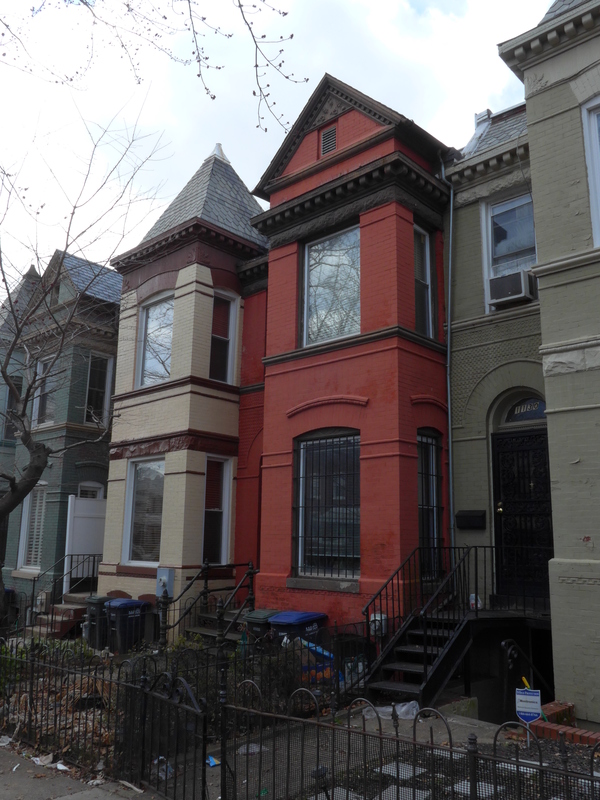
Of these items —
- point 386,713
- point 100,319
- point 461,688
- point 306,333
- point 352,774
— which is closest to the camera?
point 352,774

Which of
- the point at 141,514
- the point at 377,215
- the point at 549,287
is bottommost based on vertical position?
the point at 141,514

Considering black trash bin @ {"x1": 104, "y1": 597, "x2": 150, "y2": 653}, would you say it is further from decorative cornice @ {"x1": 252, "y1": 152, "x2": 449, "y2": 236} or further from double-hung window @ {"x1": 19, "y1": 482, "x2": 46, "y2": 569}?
decorative cornice @ {"x1": 252, "y1": 152, "x2": 449, "y2": 236}

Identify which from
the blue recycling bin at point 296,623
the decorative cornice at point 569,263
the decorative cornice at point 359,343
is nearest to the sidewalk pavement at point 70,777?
the blue recycling bin at point 296,623

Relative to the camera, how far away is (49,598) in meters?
16.7

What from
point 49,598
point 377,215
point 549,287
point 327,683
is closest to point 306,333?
point 377,215

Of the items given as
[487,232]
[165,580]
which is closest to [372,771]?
[165,580]

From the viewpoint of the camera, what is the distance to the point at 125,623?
12.9 m

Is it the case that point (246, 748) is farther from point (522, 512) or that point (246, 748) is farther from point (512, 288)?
point (512, 288)

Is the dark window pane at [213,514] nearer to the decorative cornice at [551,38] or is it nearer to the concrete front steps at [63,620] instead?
the concrete front steps at [63,620]

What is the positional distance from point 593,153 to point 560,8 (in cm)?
231

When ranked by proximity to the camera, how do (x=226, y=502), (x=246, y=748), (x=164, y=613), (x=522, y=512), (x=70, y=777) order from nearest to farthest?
(x=246, y=748)
(x=70, y=777)
(x=522, y=512)
(x=164, y=613)
(x=226, y=502)

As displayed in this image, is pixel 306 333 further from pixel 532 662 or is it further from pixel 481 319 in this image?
pixel 532 662

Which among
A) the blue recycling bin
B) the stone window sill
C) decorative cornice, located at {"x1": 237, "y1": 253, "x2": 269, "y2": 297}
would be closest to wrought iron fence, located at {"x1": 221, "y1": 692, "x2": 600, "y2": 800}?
the blue recycling bin

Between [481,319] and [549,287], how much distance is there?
2985mm
